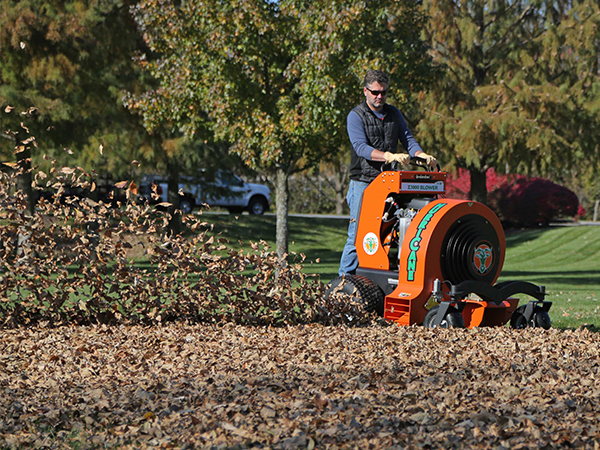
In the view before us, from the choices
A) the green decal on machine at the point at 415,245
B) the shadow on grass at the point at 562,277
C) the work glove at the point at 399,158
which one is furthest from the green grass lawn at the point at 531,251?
the work glove at the point at 399,158

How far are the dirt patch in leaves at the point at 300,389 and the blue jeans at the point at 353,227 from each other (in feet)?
3.91

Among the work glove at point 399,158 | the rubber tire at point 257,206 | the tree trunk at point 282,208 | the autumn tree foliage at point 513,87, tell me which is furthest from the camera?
the rubber tire at point 257,206

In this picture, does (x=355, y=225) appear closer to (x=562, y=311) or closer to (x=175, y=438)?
(x=562, y=311)

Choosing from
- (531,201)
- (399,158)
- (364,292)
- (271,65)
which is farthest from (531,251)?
(399,158)

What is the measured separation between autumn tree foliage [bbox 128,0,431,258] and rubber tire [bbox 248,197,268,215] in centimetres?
1845

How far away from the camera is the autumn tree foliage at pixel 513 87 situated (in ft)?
61.1

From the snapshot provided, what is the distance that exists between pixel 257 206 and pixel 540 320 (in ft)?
81.5

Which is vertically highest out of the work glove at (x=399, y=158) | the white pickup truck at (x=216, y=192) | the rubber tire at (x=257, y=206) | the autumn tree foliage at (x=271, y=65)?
the autumn tree foliage at (x=271, y=65)

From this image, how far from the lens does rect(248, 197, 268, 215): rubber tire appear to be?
30.5m

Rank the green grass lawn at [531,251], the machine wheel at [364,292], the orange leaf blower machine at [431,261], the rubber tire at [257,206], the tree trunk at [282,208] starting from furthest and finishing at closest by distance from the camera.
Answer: the rubber tire at [257,206], the tree trunk at [282,208], the green grass lawn at [531,251], the machine wheel at [364,292], the orange leaf blower machine at [431,261]

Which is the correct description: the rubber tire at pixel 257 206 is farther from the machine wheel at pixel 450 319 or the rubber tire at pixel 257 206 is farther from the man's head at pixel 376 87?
the machine wheel at pixel 450 319

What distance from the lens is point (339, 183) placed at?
39438 mm

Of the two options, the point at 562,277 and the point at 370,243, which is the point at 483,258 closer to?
the point at 370,243

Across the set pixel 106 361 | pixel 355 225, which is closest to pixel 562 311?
pixel 355 225
